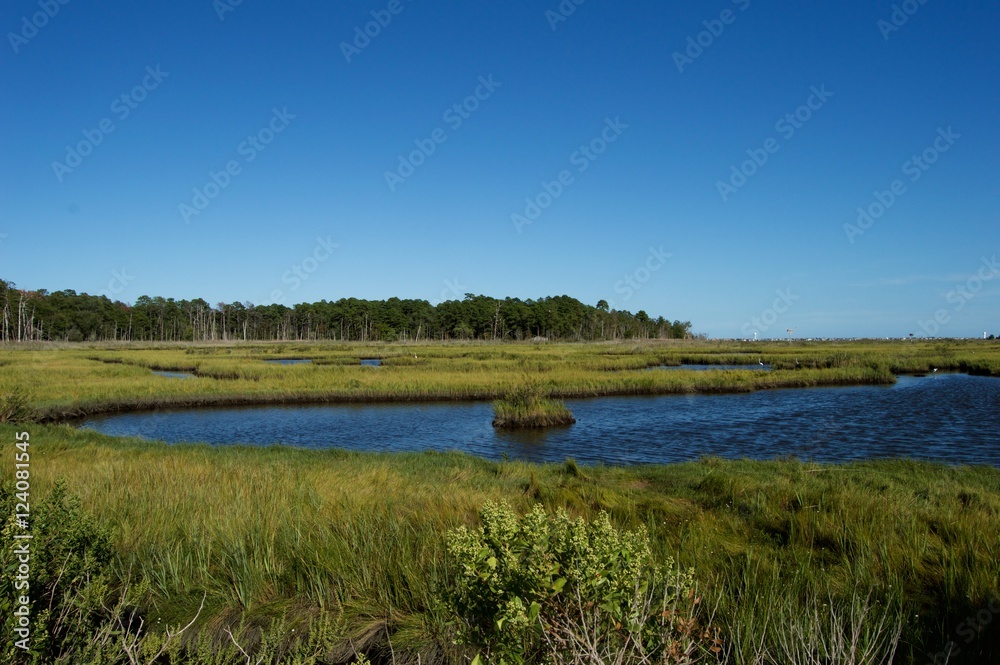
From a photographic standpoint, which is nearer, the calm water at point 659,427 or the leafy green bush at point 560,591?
the leafy green bush at point 560,591

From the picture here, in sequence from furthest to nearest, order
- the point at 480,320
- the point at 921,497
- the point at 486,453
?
the point at 480,320, the point at 486,453, the point at 921,497

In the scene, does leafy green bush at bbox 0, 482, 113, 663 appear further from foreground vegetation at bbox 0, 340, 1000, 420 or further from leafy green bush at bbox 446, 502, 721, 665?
foreground vegetation at bbox 0, 340, 1000, 420

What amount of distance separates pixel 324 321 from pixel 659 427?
143 m

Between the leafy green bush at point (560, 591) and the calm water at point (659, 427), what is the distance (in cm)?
1443

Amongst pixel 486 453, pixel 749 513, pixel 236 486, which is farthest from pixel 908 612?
pixel 486 453

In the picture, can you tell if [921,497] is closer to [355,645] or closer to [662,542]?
[662,542]

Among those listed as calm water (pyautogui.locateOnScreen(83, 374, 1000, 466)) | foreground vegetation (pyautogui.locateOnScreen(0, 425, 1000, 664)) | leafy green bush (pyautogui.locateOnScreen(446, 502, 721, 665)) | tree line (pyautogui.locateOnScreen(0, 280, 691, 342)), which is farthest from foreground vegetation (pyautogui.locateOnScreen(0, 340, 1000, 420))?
tree line (pyautogui.locateOnScreen(0, 280, 691, 342))

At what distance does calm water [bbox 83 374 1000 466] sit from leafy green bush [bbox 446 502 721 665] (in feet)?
47.3

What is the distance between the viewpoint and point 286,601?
552 centimetres

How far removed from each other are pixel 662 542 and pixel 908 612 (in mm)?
2148

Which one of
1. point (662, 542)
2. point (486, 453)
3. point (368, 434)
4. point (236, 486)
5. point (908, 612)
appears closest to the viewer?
point (908, 612)

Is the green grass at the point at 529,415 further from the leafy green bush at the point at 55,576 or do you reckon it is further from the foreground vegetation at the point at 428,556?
the leafy green bush at the point at 55,576

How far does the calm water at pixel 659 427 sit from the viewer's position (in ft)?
62.7

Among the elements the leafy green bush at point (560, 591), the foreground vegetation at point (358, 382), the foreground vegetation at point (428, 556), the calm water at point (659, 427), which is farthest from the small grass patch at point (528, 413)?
the leafy green bush at point (560, 591)
